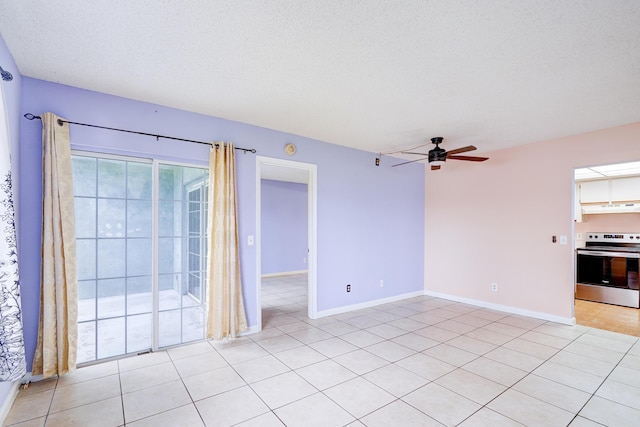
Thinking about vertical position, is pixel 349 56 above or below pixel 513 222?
above

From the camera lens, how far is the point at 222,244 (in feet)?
11.1

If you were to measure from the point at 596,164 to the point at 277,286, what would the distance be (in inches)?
224

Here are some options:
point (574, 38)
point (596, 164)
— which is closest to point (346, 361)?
point (574, 38)

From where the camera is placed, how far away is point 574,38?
1984 mm

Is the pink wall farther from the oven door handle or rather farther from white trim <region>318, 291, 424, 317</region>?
the oven door handle

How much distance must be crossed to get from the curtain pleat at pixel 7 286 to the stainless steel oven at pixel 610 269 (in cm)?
747

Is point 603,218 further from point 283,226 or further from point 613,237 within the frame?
point 283,226

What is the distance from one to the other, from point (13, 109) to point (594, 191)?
26.5 ft

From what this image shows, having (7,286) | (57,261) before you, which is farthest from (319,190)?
(7,286)

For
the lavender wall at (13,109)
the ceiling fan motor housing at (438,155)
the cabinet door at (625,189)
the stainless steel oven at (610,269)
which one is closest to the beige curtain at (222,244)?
the lavender wall at (13,109)

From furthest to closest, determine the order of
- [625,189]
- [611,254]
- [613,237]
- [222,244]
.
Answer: [613,237] < [625,189] < [611,254] < [222,244]

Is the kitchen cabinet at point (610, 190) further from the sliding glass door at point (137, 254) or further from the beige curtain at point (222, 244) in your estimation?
the sliding glass door at point (137, 254)

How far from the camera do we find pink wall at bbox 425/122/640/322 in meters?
4.05

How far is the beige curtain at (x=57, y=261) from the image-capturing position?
2521 mm
